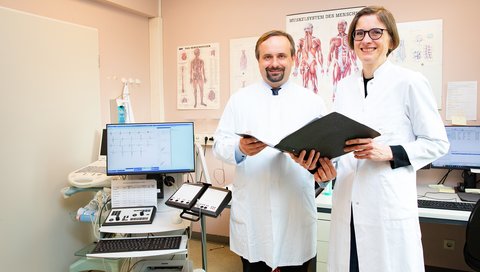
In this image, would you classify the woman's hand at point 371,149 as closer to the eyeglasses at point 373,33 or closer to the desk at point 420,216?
the eyeglasses at point 373,33

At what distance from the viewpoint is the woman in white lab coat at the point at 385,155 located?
1.17 m

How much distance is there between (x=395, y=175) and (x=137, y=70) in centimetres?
286

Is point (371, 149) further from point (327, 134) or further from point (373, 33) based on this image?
point (373, 33)

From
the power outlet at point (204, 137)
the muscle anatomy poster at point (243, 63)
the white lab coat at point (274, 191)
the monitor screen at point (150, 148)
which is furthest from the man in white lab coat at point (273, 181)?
the power outlet at point (204, 137)

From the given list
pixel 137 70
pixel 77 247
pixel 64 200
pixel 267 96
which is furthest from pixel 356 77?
pixel 137 70

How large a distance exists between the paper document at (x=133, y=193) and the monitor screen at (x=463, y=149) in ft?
6.56

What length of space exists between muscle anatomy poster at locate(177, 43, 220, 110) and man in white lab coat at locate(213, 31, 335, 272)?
1809 millimetres

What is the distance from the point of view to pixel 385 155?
45.4 inches

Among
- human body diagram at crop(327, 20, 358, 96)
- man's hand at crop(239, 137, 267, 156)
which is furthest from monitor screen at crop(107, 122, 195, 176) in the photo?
human body diagram at crop(327, 20, 358, 96)

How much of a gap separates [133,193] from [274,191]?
36.1 inches

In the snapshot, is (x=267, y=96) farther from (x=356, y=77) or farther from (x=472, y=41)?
(x=472, y=41)

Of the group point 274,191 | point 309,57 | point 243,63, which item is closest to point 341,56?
point 309,57

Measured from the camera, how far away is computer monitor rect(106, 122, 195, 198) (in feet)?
6.50

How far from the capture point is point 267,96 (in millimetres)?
1614
